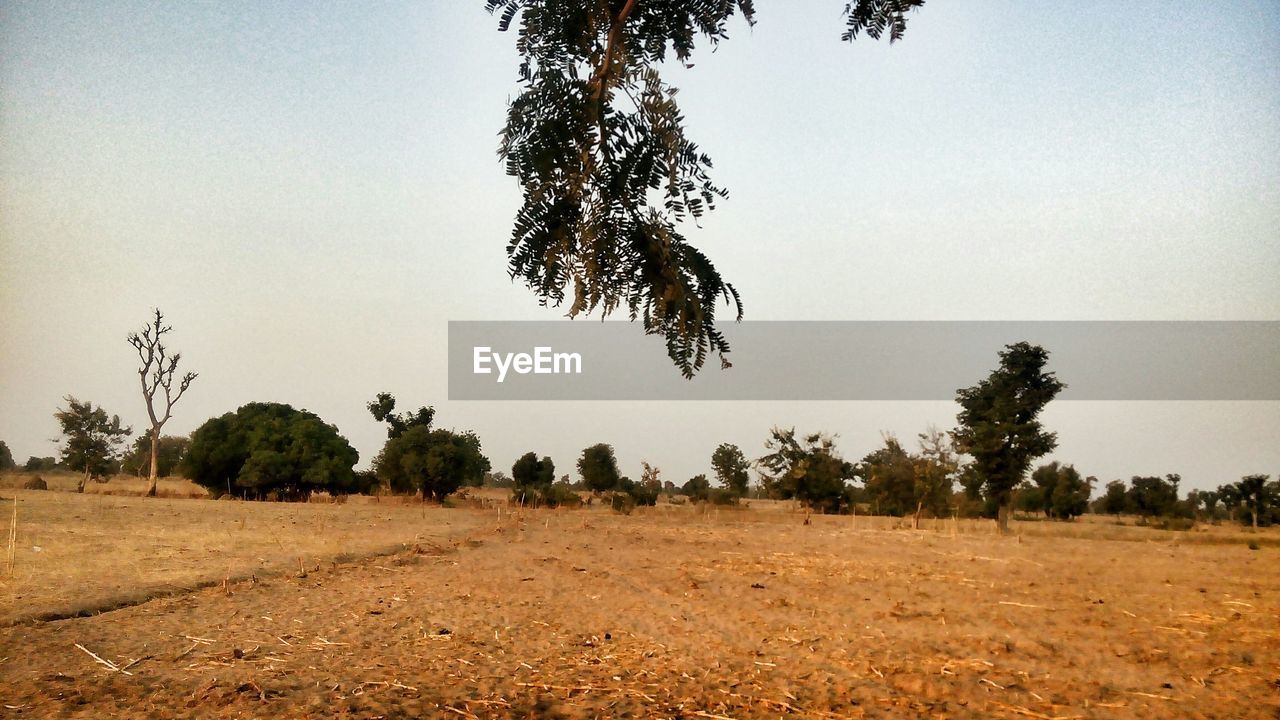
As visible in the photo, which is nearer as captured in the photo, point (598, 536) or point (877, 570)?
point (877, 570)

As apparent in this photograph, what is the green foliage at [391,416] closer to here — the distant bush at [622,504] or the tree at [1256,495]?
the distant bush at [622,504]

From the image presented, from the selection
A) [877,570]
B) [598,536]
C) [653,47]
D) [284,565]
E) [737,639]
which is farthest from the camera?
[598,536]

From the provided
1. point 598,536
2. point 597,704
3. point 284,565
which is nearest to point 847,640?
point 597,704

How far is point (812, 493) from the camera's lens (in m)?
34.6

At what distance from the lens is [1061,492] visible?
2149 inches

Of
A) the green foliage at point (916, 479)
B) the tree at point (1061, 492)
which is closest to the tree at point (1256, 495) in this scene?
the tree at point (1061, 492)

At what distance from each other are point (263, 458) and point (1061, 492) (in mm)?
50610

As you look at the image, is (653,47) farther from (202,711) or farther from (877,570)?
(877,570)

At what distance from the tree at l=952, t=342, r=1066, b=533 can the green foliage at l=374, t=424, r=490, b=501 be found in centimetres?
2495

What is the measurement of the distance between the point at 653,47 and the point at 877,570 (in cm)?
1269

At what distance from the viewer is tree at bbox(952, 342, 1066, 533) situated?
28562 mm

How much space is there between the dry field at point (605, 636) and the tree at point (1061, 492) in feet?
145

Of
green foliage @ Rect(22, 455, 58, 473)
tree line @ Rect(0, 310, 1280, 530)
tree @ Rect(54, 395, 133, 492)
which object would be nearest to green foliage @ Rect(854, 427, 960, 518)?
tree line @ Rect(0, 310, 1280, 530)

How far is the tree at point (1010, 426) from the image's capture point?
93.7 ft
